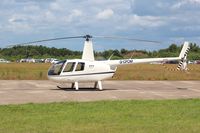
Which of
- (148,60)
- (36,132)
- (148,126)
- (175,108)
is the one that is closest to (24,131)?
(36,132)

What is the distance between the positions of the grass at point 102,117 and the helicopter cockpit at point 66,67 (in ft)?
27.0

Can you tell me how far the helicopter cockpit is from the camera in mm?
26672

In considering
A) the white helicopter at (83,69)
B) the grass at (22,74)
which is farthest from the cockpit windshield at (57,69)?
the grass at (22,74)

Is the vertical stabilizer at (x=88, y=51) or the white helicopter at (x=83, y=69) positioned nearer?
the white helicopter at (x=83, y=69)

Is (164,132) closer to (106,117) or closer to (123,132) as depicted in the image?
(123,132)

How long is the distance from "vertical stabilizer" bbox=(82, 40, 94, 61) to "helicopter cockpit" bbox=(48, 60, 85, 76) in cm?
66

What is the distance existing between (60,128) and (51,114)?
3.00 meters

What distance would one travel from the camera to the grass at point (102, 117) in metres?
12.0

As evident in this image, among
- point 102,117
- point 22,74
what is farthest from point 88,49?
point 22,74

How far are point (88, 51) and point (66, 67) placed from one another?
61.8 inches

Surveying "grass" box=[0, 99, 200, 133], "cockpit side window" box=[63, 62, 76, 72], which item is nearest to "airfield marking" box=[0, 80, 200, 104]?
"cockpit side window" box=[63, 62, 76, 72]

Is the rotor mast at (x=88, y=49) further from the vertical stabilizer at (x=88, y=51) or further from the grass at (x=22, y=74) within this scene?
the grass at (x=22, y=74)

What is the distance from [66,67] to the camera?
26734mm

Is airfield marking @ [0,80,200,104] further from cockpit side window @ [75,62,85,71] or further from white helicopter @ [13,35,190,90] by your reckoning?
cockpit side window @ [75,62,85,71]
